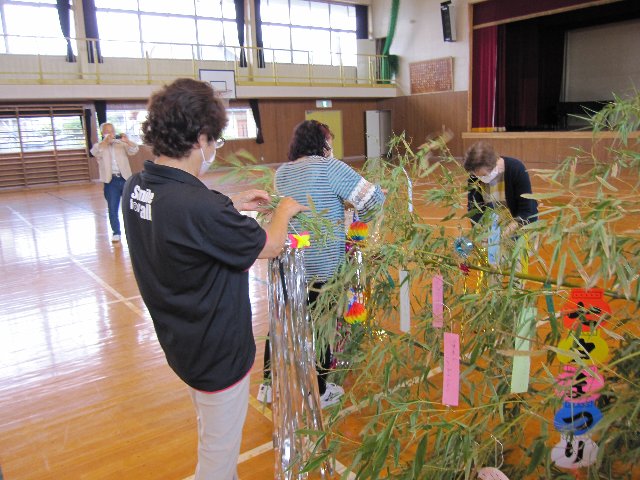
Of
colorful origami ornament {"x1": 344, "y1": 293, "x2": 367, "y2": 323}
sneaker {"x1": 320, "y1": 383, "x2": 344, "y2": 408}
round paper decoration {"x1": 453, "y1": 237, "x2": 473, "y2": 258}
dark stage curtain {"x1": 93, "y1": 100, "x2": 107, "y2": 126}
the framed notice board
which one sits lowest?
sneaker {"x1": 320, "y1": 383, "x2": 344, "y2": 408}

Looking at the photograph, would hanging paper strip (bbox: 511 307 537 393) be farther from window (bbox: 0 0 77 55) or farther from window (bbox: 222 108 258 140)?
window (bbox: 222 108 258 140)

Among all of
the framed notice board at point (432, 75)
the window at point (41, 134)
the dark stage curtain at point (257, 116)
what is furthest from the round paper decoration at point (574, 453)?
the framed notice board at point (432, 75)

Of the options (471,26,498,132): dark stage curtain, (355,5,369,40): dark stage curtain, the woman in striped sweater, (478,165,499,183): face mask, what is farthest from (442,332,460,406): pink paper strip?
(355,5,369,40): dark stage curtain

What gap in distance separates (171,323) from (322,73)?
16.7 meters

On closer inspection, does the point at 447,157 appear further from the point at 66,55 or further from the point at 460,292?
the point at 66,55

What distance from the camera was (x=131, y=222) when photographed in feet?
4.84

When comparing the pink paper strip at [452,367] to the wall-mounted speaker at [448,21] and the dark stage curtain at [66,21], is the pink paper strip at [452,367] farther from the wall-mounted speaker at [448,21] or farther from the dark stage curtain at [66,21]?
the wall-mounted speaker at [448,21]

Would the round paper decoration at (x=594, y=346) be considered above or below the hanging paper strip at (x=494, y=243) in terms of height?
below

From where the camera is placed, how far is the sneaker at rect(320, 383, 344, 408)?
2.43 meters

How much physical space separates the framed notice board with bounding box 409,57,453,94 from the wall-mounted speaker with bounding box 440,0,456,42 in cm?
66

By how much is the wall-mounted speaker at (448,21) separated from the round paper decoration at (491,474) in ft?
50.3

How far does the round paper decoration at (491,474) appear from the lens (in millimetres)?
1312

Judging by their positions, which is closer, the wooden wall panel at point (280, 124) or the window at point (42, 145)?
the window at point (42, 145)

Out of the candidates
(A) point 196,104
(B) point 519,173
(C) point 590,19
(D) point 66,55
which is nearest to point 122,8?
(D) point 66,55
